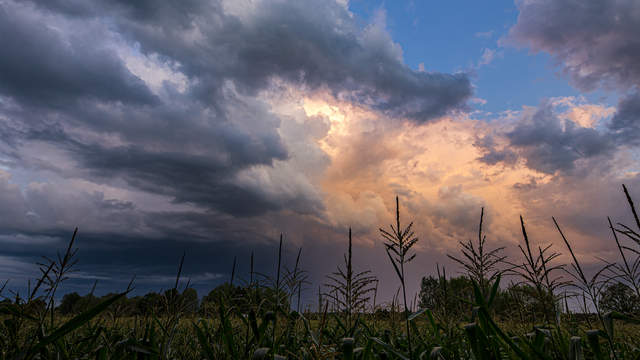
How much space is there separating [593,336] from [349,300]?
9.86 ft

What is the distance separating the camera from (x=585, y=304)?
5.27m

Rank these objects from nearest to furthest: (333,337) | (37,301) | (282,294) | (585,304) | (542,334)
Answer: (542,334), (37,301), (585,304), (282,294), (333,337)

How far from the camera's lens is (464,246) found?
20.0ft

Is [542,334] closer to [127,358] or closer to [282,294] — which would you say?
[282,294]

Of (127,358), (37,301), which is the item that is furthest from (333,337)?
(37,301)

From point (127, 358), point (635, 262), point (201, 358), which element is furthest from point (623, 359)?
point (127, 358)

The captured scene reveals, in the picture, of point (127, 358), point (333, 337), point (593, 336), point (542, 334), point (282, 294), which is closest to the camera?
point (593, 336)

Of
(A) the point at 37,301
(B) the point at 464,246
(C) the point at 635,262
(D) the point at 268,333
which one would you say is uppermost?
(B) the point at 464,246

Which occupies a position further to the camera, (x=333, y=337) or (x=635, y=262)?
(x=333, y=337)

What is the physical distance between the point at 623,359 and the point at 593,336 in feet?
6.23

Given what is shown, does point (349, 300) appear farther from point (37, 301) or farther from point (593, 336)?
point (37, 301)

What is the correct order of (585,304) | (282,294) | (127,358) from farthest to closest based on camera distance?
(282,294), (585,304), (127,358)

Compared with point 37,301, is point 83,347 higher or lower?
lower

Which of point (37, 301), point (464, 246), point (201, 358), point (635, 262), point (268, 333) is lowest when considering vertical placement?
point (201, 358)
